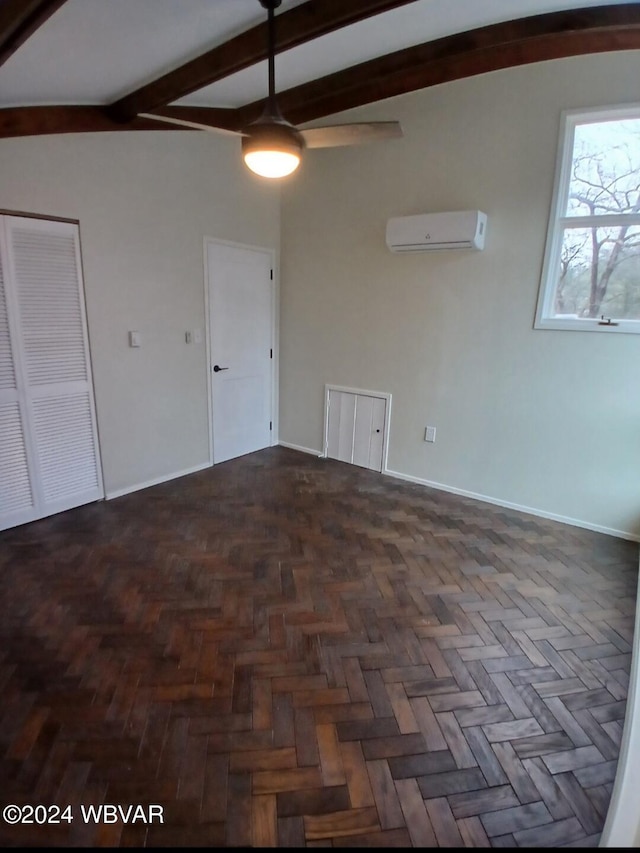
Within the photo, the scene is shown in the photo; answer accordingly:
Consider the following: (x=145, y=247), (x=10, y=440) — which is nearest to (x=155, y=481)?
(x=10, y=440)

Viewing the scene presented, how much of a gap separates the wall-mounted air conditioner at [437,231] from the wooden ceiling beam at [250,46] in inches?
60.0

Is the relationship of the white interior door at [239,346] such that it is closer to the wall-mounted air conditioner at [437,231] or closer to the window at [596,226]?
the wall-mounted air conditioner at [437,231]

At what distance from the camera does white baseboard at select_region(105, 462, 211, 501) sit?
366 cm

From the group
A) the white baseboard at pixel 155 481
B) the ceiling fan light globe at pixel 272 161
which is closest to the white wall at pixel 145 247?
the white baseboard at pixel 155 481

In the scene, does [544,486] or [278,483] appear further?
[278,483]

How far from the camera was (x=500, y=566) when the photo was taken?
2.86 metres

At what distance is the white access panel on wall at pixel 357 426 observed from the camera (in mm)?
4250

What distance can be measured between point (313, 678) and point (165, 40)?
3157 millimetres

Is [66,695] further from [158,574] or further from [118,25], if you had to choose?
[118,25]

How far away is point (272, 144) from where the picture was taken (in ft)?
6.50

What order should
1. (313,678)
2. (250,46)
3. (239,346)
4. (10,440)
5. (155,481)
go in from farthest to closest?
(239,346) < (155,481) < (10,440) < (250,46) < (313,678)

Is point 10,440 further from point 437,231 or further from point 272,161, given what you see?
point 437,231

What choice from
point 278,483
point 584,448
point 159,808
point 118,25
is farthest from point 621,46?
point 159,808

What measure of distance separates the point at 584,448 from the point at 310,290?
2821 mm
